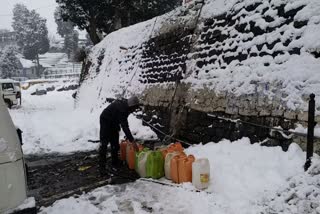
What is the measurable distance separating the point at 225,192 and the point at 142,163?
1829 millimetres

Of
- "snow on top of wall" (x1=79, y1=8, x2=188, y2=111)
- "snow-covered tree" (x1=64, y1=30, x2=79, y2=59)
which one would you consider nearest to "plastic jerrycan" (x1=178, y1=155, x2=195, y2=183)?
"snow on top of wall" (x1=79, y1=8, x2=188, y2=111)

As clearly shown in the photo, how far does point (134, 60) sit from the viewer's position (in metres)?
14.1

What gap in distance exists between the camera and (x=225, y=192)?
17.1 ft

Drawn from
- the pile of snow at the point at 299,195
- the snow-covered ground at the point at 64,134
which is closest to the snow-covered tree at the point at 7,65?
the snow-covered ground at the point at 64,134

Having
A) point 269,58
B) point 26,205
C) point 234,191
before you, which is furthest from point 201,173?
point 26,205

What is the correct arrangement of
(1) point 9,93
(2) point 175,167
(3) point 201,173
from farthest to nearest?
(1) point 9,93
(2) point 175,167
(3) point 201,173

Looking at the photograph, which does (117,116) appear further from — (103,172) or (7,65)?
(7,65)

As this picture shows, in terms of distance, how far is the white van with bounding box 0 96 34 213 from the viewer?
315 cm

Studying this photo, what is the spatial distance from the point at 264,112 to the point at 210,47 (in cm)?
275

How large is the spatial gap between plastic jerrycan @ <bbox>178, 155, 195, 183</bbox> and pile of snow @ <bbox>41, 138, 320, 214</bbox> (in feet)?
0.52

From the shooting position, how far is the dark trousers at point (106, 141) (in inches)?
279

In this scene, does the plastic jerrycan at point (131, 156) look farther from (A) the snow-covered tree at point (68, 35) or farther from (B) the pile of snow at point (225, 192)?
(A) the snow-covered tree at point (68, 35)

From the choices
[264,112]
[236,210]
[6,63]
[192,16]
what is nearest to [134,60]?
[192,16]

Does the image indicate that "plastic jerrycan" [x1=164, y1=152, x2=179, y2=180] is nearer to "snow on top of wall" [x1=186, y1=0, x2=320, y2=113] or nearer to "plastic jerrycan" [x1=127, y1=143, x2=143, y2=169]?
"plastic jerrycan" [x1=127, y1=143, x2=143, y2=169]
